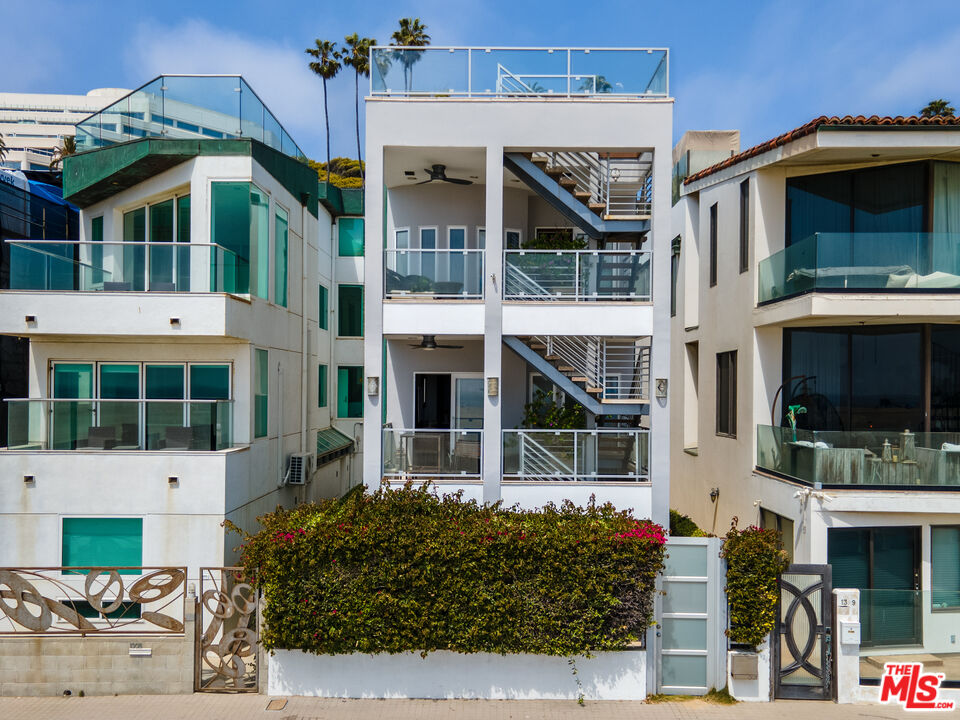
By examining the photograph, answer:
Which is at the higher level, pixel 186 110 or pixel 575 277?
pixel 186 110

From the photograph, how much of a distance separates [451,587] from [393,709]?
6.13 feet

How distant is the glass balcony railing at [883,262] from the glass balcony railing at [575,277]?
10.5 ft

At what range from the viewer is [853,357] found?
44.1 feet

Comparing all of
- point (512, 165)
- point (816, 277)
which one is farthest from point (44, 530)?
point (816, 277)

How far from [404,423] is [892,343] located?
9829 millimetres

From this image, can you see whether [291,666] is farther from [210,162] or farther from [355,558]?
[210,162]

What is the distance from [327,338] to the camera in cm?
2056

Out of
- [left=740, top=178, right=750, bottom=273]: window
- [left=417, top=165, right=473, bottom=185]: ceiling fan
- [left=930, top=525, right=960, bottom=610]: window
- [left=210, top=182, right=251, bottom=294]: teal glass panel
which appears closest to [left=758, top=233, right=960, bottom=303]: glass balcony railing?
[left=740, top=178, right=750, bottom=273]: window

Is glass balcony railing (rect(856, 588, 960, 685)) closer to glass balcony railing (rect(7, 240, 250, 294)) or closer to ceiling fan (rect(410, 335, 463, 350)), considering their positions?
ceiling fan (rect(410, 335, 463, 350))

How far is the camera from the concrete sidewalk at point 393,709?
9.26 meters

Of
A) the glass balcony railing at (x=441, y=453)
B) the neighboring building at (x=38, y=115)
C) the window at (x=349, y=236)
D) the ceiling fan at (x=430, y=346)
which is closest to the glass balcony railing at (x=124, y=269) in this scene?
the ceiling fan at (x=430, y=346)

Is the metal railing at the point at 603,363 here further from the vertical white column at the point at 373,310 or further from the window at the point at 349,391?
the window at the point at 349,391

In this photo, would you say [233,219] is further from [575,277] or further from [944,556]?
[944,556]

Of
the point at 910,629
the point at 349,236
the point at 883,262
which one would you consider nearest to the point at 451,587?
the point at 910,629
